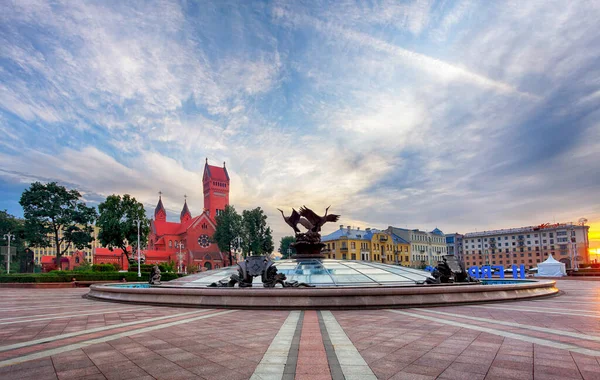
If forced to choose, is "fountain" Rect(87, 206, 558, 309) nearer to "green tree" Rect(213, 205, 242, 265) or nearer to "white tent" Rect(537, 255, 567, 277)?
"white tent" Rect(537, 255, 567, 277)

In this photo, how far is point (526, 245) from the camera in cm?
8606

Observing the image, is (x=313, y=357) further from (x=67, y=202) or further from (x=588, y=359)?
(x=67, y=202)

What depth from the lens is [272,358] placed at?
15.3 feet

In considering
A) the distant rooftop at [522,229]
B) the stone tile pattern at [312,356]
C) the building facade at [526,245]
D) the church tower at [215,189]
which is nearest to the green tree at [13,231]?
the church tower at [215,189]

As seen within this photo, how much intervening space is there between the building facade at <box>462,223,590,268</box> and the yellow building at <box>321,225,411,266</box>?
50.3ft

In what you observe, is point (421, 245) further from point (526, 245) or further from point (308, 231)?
point (308, 231)

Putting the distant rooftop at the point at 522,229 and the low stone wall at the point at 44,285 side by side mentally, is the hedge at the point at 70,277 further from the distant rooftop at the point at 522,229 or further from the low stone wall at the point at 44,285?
the distant rooftop at the point at 522,229

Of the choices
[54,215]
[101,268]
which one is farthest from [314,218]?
[54,215]

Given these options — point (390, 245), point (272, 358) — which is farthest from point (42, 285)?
point (390, 245)

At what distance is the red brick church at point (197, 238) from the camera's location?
6700 cm

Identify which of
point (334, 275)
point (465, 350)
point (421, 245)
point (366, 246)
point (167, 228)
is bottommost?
point (421, 245)

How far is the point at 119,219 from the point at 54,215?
12.1m

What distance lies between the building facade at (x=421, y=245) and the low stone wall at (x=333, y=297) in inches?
2748

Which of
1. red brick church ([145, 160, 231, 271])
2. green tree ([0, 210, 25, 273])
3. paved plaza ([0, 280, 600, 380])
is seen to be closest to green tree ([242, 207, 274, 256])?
red brick church ([145, 160, 231, 271])
